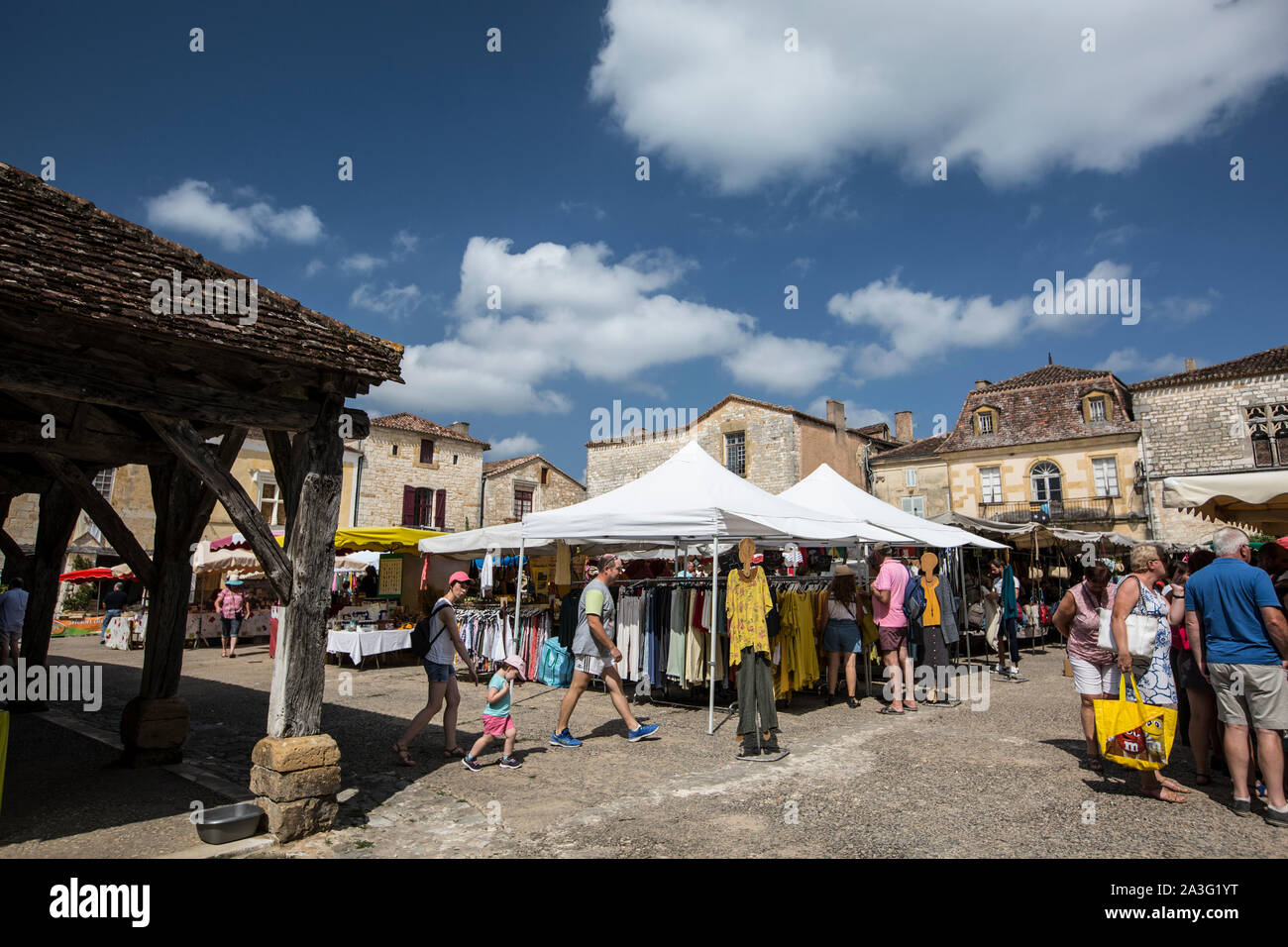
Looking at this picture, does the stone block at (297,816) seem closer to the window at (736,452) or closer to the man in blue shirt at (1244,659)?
the man in blue shirt at (1244,659)

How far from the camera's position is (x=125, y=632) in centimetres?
1692

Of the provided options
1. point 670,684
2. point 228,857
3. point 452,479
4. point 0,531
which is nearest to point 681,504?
point 670,684

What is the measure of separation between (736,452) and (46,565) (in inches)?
1091

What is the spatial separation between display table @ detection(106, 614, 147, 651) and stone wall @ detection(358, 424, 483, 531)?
12405mm

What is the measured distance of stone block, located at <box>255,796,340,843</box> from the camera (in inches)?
165

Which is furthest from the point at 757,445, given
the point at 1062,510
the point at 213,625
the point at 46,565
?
the point at 46,565

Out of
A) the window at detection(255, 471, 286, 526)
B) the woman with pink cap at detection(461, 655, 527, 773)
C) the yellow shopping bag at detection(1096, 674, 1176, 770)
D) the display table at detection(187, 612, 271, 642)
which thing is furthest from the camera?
the window at detection(255, 471, 286, 526)

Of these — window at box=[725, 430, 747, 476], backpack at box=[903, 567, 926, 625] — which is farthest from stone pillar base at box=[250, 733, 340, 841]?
window at box=[725, 430, 747, 476]

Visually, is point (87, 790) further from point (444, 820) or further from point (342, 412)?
point (342, 412)

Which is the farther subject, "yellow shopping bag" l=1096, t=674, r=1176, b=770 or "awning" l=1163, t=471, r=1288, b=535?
"awning" l=1163, t=471, r=1288, b=535

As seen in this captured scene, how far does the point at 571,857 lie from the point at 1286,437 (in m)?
31.0

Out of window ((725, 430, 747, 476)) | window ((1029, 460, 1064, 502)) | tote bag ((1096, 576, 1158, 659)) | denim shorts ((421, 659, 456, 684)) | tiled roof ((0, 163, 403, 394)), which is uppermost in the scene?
window ((725, 430, 747, 476))

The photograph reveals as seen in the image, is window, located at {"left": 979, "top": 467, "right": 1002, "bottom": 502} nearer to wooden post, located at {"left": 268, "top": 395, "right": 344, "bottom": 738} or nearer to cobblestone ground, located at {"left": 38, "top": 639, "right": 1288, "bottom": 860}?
cobblestone ground, located at {"left": 38, "top": 639, "right": 1288, "bottom": 860}
